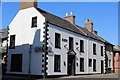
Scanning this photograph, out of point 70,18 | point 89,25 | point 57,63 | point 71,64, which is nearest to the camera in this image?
point 57,63

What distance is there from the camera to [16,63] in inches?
878

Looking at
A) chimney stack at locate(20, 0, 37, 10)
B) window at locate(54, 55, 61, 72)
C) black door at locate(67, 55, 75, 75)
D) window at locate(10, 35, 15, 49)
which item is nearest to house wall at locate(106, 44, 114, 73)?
black door at locate(67, 55, 75, 75)

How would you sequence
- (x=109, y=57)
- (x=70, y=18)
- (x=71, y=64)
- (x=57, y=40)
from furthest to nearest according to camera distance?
(x=109, y=57), (x=70, y=18), (x=71, y=64), (x=57, y=40)

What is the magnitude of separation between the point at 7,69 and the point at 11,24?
535 cm

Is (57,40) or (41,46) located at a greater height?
(57,40)

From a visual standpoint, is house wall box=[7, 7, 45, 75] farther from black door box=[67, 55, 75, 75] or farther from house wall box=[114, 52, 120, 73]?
house wall box=[114, 52, 120, 73]

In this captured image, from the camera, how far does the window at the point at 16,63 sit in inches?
864

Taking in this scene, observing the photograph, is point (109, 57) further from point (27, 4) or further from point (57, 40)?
point (27, 4)

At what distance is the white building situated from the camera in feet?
66.1

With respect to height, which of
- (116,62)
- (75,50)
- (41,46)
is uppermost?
(41,46)

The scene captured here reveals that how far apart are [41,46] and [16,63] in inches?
167

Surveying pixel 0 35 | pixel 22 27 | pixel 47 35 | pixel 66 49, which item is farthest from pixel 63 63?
pixel 0 35

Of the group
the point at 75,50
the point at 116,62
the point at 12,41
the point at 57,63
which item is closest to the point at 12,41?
the point at 12,41

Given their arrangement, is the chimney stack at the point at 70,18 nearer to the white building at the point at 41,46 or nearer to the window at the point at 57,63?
the white building at the point at 41,46
